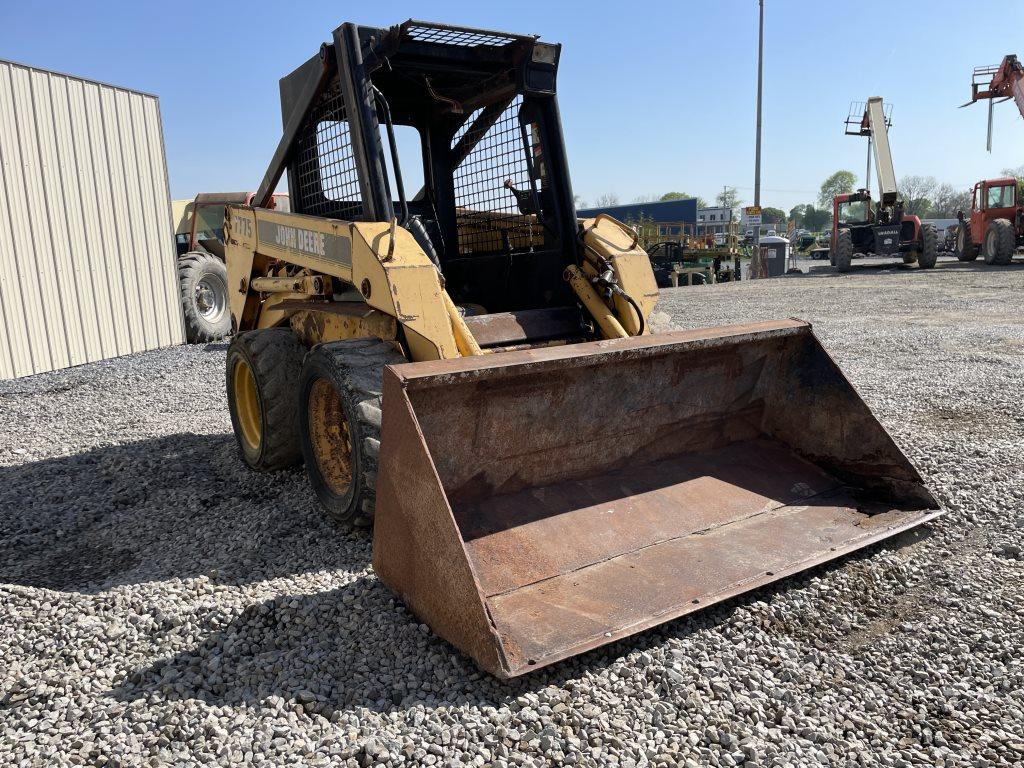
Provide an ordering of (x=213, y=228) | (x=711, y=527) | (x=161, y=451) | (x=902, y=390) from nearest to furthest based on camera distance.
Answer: (x=711, y=527) → (x=161, y=451) → (x=902, y=390) → (x=213, y=228)

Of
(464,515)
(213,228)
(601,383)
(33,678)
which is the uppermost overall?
(213,228)

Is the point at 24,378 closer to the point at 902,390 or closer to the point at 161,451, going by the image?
the point at 161,451

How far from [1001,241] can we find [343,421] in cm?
2164

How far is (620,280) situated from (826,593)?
199cm

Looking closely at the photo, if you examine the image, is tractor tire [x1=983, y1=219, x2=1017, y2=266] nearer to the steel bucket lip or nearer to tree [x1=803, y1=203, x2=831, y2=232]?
the steel bucket lip

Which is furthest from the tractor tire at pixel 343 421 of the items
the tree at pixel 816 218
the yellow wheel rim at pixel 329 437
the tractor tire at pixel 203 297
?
the tree at pixel 816 218

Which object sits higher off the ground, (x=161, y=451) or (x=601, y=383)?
(x=601, y=383)

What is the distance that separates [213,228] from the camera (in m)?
13.0

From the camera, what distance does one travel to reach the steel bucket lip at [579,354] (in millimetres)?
2783

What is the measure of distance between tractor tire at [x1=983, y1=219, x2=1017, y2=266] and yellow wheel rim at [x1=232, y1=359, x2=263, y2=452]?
21223 mm

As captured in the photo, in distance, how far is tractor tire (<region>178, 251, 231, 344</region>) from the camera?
37.5 feet

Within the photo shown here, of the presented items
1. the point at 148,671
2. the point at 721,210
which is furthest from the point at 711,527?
the point at 721,210

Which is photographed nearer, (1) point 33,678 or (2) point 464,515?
(1) point 33,678

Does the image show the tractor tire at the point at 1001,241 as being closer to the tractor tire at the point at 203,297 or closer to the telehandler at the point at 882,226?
the telehandler at the point at 882,226
